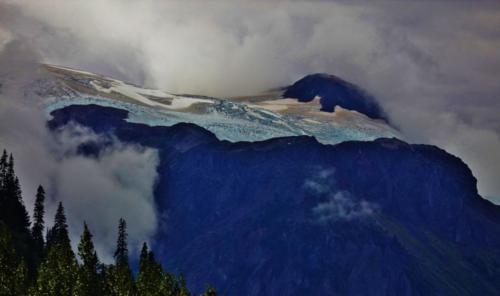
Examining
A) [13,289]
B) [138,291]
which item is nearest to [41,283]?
[13,289]

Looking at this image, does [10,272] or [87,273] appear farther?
[87,273]

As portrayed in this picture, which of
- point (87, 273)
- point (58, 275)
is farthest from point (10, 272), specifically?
point (87, 273)

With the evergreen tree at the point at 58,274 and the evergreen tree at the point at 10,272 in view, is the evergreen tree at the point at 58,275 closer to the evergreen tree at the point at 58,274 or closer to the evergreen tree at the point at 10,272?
the evergreen tree at the point at 58,274

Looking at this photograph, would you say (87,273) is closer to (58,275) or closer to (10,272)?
(58,275)

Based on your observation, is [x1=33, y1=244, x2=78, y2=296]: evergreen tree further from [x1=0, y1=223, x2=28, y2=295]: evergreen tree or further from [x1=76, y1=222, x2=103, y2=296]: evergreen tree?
[x1=0, y1=223, x2=28, y2=295]: evergreen tree

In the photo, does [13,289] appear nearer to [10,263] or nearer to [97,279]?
[10,263]

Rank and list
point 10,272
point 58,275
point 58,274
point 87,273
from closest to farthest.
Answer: point 10,272 < point 58,275 < point 58,274 < point 87,273

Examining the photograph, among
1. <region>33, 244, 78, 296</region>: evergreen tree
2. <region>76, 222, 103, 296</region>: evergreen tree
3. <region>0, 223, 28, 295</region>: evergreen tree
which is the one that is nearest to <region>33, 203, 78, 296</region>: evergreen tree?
<region>33, 244, 78, 296</region>: evergreen tree
